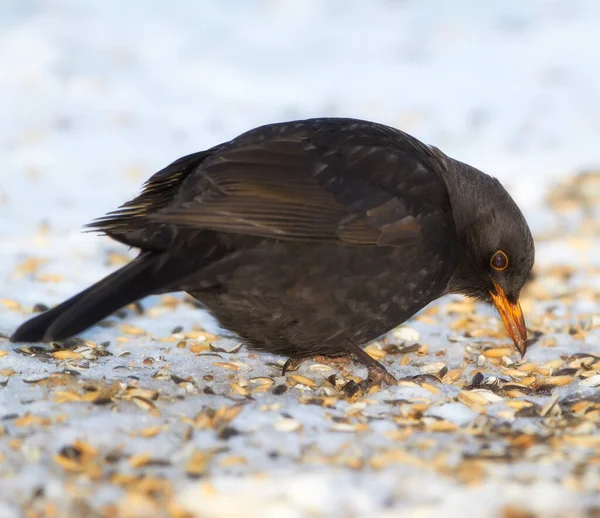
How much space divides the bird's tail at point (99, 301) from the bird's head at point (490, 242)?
1528 mm

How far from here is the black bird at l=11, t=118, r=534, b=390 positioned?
4.00m

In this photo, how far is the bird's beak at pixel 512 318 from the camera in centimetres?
482

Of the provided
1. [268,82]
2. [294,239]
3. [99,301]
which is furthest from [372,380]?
[268,82]

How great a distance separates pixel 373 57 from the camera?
12.3 metres

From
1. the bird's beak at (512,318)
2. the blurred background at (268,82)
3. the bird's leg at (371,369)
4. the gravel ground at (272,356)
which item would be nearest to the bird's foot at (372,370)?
the bird's leg at (371,369)

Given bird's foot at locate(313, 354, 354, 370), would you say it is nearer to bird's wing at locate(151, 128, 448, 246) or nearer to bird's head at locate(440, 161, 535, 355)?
bird's head at locate(440, 161, 535, 355)

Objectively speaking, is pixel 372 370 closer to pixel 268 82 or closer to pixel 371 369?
pixel 371 369

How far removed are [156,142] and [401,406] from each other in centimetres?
633

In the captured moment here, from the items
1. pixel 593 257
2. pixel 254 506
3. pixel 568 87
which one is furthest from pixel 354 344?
pixel 568 87

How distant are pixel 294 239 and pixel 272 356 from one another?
1145 mm

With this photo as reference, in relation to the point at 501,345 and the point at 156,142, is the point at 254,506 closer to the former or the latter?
the point at 501,345

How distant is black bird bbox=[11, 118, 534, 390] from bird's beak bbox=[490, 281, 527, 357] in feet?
1.34

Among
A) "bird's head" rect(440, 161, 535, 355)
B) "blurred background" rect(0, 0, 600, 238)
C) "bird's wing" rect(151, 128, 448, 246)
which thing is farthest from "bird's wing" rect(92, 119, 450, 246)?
"blurred background" rect(0, 0, 600, 238)

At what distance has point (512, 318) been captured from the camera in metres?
4.85
